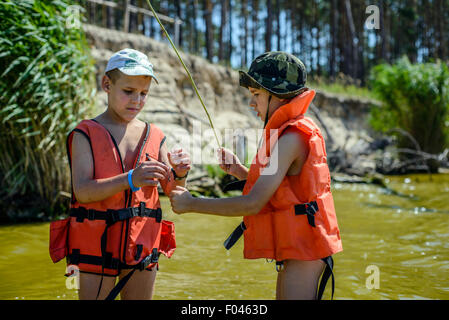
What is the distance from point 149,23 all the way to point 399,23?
1017 inches

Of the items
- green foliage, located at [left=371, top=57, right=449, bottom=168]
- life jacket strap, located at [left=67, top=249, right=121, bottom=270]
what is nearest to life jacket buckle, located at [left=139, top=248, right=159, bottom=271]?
life jacket strap, located at [left=67, top=249, right=121, bottom=270]

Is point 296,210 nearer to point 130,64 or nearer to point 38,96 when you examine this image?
point 130,64

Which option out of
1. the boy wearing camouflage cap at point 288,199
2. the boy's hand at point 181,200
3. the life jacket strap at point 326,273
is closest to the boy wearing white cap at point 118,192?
the boy's hand at point 181,200

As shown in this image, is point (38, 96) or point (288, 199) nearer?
point (288, 199)

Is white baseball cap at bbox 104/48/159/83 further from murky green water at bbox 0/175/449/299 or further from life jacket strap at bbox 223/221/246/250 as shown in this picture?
murky green water at bbox 0/175/449/299

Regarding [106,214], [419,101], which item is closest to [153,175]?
[106,214]

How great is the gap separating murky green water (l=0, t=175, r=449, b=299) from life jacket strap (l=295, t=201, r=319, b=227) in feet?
7.08

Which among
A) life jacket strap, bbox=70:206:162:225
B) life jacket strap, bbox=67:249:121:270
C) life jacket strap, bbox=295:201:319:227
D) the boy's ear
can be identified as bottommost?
life jacket strap, bbox=67:249:121:270

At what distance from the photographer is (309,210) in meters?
2.38

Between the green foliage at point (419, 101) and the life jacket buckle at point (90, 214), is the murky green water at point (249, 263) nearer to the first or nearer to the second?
the life jacket buckle at point (90, 214)

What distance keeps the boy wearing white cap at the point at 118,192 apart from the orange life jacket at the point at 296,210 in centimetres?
56

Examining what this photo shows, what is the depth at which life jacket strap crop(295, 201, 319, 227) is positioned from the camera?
236 centimetres

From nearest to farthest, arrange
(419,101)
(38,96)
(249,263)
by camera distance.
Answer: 1. (249,263)
2. (38,96)
3. (419,101)

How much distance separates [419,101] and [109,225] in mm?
16234
